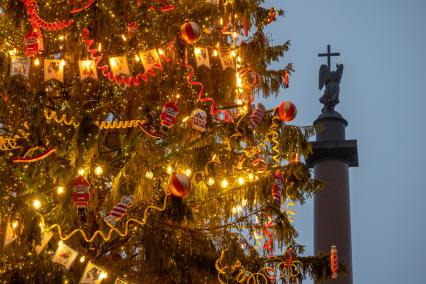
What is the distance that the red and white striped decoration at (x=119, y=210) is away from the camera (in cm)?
859

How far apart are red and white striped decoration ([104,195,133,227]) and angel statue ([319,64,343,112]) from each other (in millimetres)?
14273

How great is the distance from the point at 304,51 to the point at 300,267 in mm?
157169

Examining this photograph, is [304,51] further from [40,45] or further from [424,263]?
Answer: [40,45]

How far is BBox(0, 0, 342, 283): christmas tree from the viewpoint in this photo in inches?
348

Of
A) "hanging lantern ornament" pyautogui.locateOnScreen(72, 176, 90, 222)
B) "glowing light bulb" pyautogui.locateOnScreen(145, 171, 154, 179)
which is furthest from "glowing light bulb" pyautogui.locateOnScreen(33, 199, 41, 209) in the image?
"glowing light bulb" pyautogui.locateOnScreen(145, 171, 154, 179)

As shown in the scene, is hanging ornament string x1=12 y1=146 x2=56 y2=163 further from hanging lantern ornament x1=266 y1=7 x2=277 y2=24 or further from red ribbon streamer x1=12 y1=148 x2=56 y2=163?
hanging lantern ornament x1=266 y1=7 x2=277 y2=24

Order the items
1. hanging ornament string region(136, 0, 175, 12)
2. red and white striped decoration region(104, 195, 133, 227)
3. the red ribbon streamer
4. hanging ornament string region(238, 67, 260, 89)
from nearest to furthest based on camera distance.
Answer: red and white striped decoration region(104, 195, 133, 227), the red ribbon streamer, hanging ornament string region(136, 0, 175, 12), hanging ornament string region(238, 67, 260, 89)

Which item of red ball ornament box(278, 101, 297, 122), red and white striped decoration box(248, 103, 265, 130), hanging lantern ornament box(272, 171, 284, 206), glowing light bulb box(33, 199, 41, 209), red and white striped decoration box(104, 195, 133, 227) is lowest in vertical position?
red and white striped decoration box(104, 195, 133, 227)

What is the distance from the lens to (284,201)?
9.78m

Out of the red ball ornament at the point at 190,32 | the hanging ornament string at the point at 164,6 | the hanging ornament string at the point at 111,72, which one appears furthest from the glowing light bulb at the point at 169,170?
the hanging ornament string at the point at 164,6

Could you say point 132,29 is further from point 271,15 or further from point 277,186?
point 277,186

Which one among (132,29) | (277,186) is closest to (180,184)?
(277,186)

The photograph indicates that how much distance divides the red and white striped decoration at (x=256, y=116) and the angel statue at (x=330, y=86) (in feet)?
43.5

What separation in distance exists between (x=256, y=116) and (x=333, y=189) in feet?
39.1
